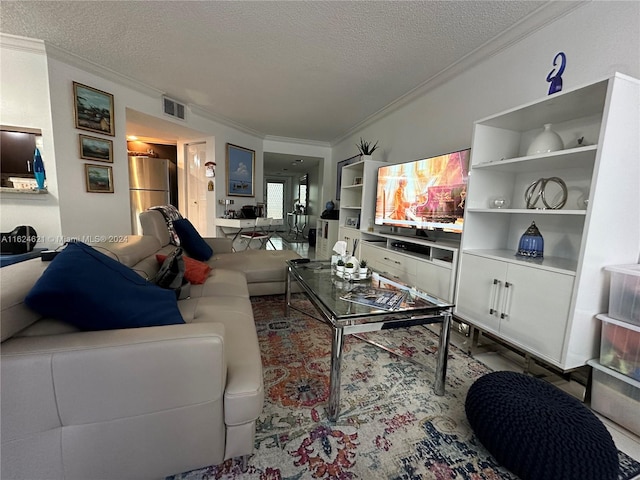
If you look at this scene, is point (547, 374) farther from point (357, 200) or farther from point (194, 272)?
point (357, 200)

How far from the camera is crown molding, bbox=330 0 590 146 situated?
68.4 inches

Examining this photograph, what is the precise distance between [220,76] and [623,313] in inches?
149

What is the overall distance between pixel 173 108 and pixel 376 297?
385 cm

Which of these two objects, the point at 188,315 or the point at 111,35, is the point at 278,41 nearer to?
the point at 111,35

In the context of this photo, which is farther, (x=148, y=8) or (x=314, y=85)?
(x=314, y=85)

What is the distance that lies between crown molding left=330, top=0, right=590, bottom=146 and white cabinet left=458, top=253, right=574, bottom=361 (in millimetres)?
1678

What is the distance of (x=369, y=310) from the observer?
1.36 meters

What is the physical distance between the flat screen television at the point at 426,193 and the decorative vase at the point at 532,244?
507mm

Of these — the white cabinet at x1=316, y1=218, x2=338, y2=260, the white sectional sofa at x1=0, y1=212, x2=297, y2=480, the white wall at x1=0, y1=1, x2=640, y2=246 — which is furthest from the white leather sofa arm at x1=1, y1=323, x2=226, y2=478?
the white cabinet at x1=316, y1=218, x2=338, y2=260

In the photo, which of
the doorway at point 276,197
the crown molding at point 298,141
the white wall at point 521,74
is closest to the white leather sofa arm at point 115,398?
the white wall at point 521,74

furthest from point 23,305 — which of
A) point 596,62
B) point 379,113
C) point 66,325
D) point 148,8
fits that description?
point 379,113

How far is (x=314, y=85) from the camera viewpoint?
122 inches

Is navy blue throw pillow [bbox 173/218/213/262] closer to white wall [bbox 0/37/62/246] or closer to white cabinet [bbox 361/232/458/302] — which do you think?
white wall [bbox 0/37/62/246]

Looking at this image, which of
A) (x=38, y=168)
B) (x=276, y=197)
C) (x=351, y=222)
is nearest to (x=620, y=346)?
(x=351, y=222)
